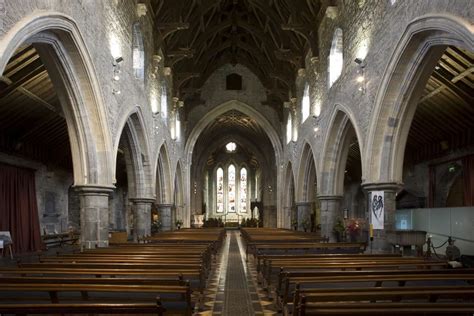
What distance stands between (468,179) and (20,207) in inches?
587

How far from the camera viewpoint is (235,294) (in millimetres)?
9016

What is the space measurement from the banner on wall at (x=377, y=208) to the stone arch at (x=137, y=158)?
27.9 ft

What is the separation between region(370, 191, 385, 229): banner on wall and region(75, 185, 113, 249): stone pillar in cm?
669

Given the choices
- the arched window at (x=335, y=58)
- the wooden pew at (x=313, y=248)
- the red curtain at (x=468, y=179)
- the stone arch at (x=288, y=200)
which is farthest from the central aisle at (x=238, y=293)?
the stone arch at (x=288, y=200)

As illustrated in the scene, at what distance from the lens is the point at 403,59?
34.8ft

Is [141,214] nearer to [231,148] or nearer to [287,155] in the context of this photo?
[287,155]

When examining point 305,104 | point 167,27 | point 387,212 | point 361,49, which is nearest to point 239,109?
point 305,104

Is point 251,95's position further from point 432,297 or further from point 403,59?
Answer: point 432,297

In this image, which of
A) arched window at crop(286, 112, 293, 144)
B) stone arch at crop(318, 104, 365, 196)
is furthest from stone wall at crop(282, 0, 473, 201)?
arched window at crop(286, 112, 293, 144)

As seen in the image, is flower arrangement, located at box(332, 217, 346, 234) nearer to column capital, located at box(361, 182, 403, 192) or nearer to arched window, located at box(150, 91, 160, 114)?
column capital, located at box(361, 182, 403, 192)

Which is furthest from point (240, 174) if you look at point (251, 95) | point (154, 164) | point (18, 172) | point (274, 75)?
point (18, 172)

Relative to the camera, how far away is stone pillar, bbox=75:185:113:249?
38.9 feet

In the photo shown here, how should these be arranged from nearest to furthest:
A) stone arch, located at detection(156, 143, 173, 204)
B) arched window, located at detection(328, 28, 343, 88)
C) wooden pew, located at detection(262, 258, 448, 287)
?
wooden pew, located at detection(262, 258, 448, 287), arched window, located at detection(328, 28, 343, 88), stone arch, located at detection(156, 143, 173, 204)

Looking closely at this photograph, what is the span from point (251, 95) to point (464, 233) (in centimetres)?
2081
